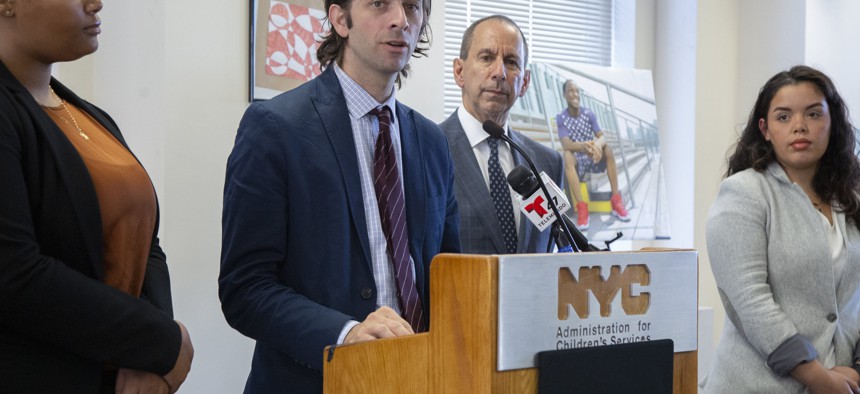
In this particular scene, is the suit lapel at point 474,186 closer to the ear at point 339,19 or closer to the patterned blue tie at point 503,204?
the patterned blue tie at point 503,204

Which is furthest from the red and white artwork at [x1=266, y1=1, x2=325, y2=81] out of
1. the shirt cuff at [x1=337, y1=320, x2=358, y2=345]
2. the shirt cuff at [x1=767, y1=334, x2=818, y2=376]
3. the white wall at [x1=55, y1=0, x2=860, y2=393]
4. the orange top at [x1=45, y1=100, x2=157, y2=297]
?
the shirt cuff at [x1=337, y1=320, x2=358, y2=345]

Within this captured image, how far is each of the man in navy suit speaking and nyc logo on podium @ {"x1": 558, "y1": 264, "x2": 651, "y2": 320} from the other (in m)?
0.47

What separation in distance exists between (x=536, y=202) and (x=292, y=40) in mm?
1676

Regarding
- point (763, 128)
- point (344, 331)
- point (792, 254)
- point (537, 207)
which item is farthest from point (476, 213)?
A: point (344, 331)

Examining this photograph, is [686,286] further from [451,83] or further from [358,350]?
[451,83]

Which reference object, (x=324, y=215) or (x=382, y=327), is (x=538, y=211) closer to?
(x=324, y=215)

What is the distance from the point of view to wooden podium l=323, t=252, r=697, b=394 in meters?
1.10

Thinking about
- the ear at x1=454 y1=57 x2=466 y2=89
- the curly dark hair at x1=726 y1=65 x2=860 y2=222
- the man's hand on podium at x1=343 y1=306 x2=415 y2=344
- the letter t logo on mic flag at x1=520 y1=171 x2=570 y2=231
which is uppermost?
the ear at x1=454 y1=57 x2=466 y2=89

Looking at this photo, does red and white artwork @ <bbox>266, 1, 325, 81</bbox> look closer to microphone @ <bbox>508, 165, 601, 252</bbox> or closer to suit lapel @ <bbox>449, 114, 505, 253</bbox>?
suit lapel @ <bbox>449, 114, 505, 253</bbox>

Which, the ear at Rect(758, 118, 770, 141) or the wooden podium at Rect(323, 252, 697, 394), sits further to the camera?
the ear at Rect(758, 118, 770, 141)

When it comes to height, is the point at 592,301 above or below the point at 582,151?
below

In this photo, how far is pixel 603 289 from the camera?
1.22 meters

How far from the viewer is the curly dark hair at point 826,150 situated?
9.49ft

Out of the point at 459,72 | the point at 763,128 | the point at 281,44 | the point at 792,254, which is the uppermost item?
the point at 281,44
